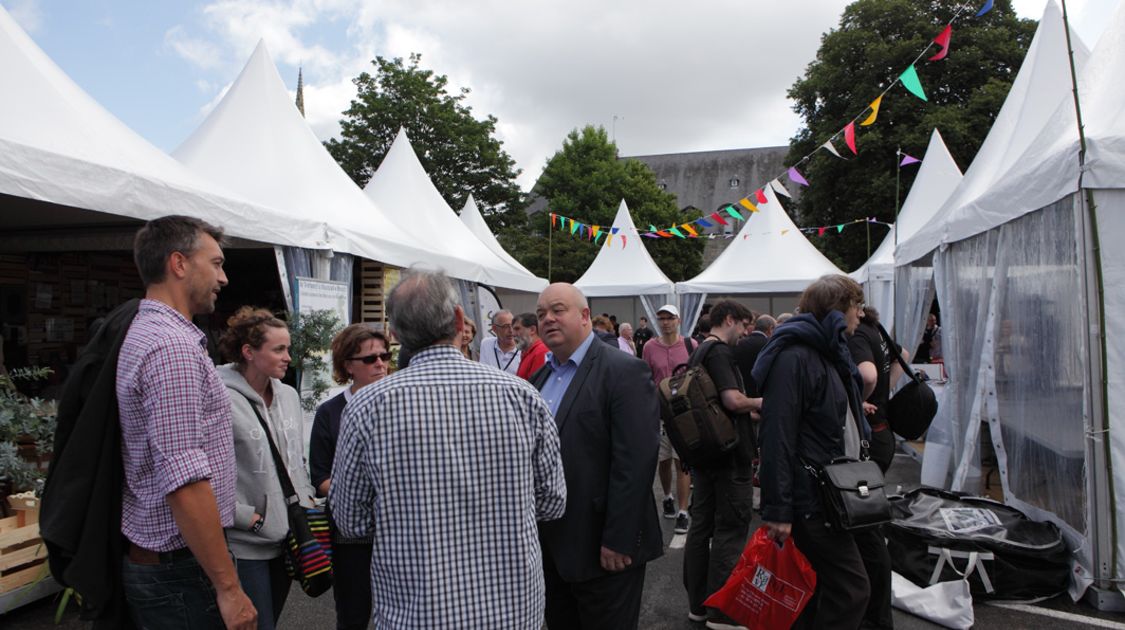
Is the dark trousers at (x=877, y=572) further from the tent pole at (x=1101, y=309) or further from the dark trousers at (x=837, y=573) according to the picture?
the tent pole at (x=1101, y=309)

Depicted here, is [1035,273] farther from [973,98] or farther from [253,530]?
[973,98]

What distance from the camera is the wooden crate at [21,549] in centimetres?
346

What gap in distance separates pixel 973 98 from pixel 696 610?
70.1 feet

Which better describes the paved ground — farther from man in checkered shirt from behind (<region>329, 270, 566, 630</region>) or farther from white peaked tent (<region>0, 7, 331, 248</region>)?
man in checkered shirt from behind (<region>329, 270, 566, 630</region>)

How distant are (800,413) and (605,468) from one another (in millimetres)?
974

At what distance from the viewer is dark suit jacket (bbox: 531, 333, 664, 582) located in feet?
7.09

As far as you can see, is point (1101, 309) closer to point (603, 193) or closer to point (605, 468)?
point (605, 468)

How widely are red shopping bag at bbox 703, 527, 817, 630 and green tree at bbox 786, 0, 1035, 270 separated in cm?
1977

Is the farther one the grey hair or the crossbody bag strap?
the crossbody bag strap

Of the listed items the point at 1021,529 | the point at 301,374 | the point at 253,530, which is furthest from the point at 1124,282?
the point at 301,374

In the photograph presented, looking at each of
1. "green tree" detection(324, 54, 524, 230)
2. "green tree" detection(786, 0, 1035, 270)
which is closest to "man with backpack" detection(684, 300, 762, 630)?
"green tree" detection(786, 0, 1035, 270)

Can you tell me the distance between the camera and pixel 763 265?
15.4 m

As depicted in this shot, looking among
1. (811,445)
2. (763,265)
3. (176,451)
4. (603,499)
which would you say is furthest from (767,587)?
(763,265)

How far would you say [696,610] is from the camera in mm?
3594
